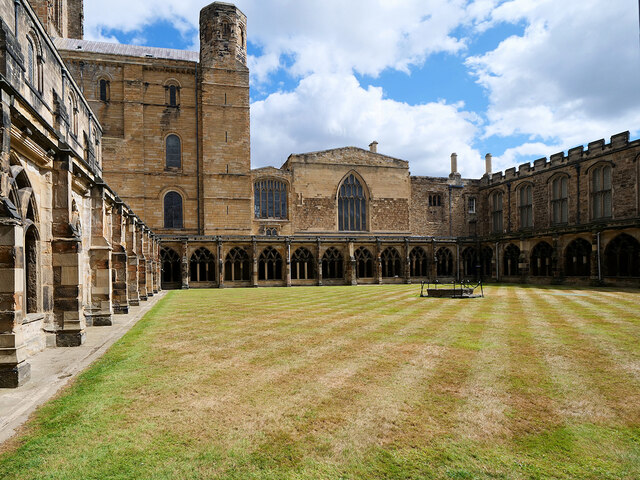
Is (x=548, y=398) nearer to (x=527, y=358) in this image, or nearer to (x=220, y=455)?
(x=527, y=358)

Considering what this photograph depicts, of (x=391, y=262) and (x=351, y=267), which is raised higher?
(x=391, y=262)

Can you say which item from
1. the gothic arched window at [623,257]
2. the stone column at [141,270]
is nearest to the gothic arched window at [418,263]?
the gothic arched window at [623,257]

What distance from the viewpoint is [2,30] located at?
39.2ft

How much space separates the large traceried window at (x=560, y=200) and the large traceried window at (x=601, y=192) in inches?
83.5

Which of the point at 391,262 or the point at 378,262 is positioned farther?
the point at 391,262

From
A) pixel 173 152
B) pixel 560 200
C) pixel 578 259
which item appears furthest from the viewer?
pixel 173 152

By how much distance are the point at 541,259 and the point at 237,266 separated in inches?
820

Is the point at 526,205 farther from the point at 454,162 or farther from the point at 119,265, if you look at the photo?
the point at 119,265

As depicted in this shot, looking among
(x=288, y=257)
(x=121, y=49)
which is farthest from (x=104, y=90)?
(x=288, y=257)

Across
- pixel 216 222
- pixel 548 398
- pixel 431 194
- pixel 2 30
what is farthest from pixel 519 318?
pixel 431 194

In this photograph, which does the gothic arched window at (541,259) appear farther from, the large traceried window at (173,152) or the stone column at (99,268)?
the large traceried window at (173,152)

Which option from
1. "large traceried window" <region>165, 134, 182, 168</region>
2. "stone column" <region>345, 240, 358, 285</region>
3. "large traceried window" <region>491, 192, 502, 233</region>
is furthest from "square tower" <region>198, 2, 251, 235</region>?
"large traceried window" <region>491, 192, 502, 233</region>

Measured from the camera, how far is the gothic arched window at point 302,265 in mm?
31203

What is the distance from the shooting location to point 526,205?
35844mm
